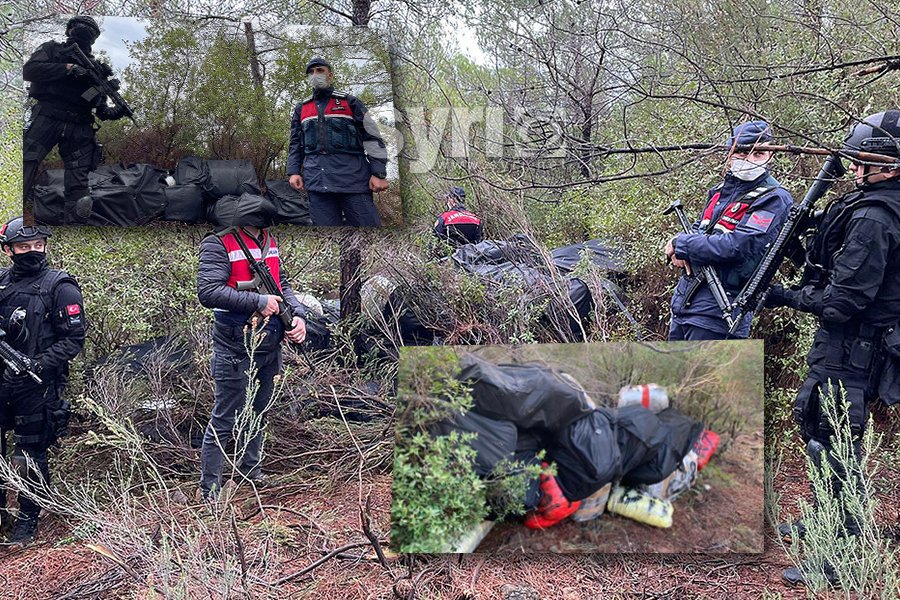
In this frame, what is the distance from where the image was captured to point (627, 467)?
2805 millimetres

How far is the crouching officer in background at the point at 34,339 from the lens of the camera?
3986mm

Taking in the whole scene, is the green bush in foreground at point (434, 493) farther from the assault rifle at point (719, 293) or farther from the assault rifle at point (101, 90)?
the assault rifle at point (101, 90)

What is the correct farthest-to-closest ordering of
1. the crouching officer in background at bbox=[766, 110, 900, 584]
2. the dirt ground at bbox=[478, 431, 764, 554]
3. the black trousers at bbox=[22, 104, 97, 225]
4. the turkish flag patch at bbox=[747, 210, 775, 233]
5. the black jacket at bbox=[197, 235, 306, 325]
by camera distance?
the black trousers at bbox=[22, 104, 97, 225]
the black jacket at bbox=[197, 235, 306, 325]
the turkish flag patch at bbox=[747, 210, 775, 233]
the crouching officer in background at bbox=[766, 110, 900, 584]
the dirt ground at bbox=[478, 431, 764, 554]

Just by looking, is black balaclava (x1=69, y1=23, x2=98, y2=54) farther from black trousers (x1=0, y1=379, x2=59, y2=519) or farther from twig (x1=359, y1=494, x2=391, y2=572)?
twig (x1=359, y1=494, x2=391, y2=572)

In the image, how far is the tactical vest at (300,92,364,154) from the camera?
4227 millimetres

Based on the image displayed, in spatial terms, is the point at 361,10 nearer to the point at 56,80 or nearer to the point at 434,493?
the point at 56,80

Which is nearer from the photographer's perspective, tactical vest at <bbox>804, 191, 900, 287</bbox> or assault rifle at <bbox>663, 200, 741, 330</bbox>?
tactical vest at <bbox>804, 191, 900, 287</bbox>

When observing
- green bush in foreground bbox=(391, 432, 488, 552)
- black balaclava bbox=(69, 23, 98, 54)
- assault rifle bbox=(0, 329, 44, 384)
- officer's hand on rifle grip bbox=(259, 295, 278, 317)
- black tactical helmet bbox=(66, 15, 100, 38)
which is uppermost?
black tactical helmet bbox=(66, 15, 100, 38)

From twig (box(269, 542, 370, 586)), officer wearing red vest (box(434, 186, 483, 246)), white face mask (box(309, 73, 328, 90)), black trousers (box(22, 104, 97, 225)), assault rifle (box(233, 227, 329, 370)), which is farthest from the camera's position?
officer wearing red vest (box(434, 186, 483, 246))

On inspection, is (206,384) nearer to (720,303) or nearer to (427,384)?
(427,384)

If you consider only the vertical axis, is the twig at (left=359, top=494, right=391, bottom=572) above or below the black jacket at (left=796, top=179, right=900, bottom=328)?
below

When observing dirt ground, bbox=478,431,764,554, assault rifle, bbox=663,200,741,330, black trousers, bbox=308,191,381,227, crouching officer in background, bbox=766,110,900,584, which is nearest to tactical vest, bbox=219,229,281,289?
black trousers, bbox=308,191,381,227

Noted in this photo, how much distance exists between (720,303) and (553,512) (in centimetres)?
141

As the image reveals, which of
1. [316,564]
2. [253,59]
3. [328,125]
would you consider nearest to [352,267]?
[328,125]
